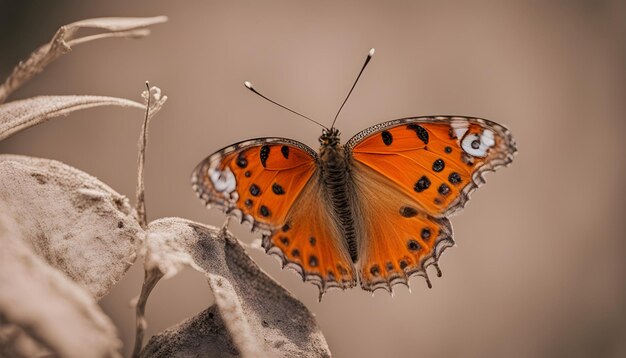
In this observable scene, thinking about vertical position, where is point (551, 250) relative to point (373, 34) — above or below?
below

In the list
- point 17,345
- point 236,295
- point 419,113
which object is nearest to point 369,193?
point 236,295

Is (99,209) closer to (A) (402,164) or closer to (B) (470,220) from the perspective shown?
(A) (402,164)

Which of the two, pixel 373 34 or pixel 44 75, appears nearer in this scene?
pixel 44 75

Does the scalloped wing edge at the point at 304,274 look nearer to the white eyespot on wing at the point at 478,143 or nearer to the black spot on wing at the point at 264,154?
the black spot on wing at the point at 264,154

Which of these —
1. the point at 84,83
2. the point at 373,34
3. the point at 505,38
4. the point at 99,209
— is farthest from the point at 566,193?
the point at 99,209

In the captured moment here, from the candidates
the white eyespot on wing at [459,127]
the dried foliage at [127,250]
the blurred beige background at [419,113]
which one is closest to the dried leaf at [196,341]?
the dried foliage at [127,250]

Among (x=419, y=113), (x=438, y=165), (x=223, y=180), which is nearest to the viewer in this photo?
(x=223, y=180)

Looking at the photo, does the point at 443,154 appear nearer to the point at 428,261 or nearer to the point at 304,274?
the point at 428,261
